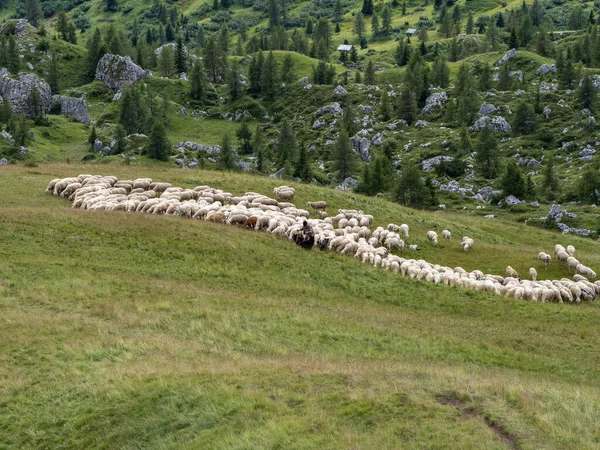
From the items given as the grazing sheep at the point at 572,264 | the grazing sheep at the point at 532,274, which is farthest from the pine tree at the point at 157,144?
the grazing sheep at the point at 532,274

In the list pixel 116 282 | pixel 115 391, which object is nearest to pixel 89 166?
pixel 116 282

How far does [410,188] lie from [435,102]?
7362 centimetres

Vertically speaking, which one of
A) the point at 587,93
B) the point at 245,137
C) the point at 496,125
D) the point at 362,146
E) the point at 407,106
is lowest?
the point at 362,146

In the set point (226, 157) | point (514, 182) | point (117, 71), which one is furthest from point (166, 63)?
point (514, 182)

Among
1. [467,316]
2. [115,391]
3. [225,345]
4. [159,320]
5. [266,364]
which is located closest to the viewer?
[115,391]

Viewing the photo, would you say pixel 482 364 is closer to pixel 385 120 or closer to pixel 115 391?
pixel 115 391

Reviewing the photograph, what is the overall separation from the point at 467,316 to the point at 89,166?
123ft

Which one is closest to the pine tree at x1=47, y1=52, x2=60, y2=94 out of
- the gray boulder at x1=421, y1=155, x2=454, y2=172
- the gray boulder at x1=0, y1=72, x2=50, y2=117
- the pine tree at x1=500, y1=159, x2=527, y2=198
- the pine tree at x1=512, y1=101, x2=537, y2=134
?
the gray boulder at x1=0, y1=72, x2=50, y2=117

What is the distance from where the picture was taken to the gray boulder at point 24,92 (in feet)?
484

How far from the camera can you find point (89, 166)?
54500mm

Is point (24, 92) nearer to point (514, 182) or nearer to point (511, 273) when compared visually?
point (514, 182)

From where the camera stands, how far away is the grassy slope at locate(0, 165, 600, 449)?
14828 mm

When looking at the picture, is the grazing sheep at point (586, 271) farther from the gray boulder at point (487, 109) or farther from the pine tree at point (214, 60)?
the pine tree at point (214, 60)

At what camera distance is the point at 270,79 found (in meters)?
174
